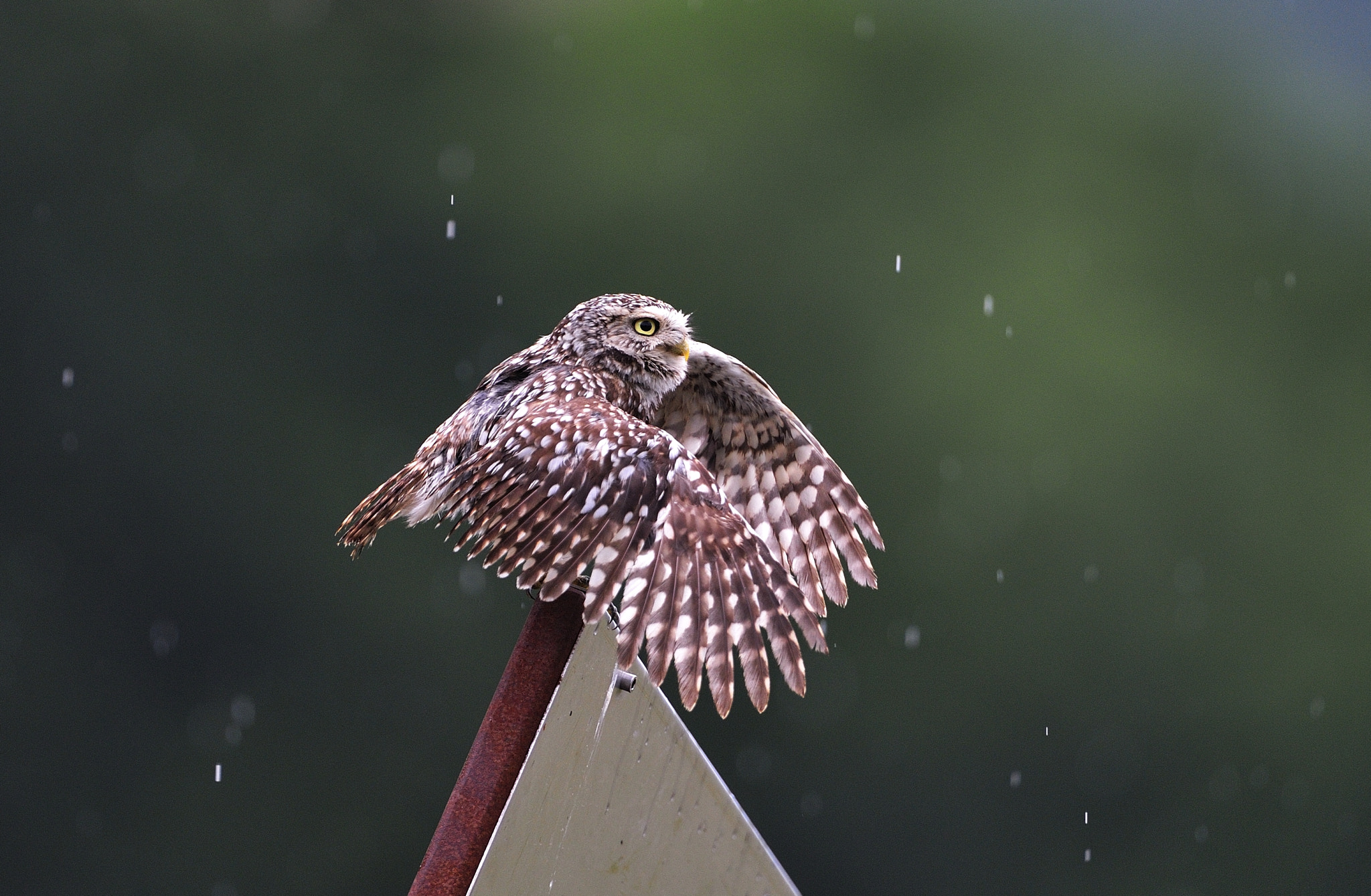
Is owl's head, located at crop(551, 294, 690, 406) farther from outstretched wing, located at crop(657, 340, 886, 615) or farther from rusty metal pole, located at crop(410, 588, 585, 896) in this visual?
rusty metal pole, located at crop(410, 588, 585, 896)

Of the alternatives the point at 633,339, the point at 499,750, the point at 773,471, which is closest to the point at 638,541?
the point at 499,750

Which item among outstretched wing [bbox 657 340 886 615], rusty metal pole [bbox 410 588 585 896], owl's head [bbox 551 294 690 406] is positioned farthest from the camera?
outstretched wing [bbox 657 340 886 615]

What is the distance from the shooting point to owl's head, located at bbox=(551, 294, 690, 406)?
87.0 inches

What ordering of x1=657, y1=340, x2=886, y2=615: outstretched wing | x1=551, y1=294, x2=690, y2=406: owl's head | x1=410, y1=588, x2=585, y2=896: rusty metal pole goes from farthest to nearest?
x1=657, y1=340, x2=886, y2=615: outstretched wing, x1=551, y1=294, x2=690, y2=406: owl's head, x1=410, y1=588, x2=585, y2=896: rusty metal pole

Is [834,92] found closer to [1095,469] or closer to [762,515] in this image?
[1095,469]

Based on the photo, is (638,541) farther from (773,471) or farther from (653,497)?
(773,471)

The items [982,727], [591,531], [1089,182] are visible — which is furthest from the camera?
[1089,182]

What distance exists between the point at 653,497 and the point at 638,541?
76mm

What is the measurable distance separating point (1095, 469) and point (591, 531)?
5214 mm

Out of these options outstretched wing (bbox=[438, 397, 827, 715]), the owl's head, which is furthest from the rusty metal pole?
the owl's head

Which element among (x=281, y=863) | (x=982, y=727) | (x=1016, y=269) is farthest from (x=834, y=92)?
(x=281, y=863)

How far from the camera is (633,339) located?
2.21 metres

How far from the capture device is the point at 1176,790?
6.76m

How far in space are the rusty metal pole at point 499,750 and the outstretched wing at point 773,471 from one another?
614 millimetres
